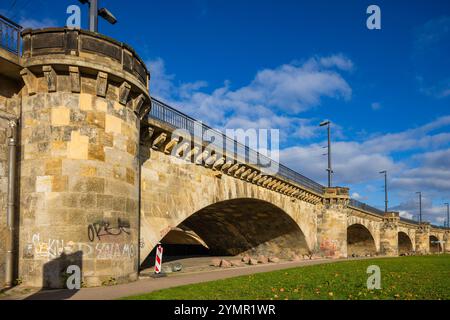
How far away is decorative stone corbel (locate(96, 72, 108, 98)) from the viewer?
440 inches

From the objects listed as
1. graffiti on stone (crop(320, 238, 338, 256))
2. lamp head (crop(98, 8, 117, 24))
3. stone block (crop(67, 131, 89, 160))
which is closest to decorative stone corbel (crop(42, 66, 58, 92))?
stone block (crop(67, 131, 89, 160))

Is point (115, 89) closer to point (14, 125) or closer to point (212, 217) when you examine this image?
point (14, 125)

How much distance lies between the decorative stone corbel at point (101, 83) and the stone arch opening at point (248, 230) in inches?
598

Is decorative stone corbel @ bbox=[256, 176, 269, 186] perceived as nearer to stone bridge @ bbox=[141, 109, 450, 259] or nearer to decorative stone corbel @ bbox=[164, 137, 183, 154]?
stone bridge @ bbox=[141, 109, 450, 259]

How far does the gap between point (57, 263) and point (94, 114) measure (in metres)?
4.04

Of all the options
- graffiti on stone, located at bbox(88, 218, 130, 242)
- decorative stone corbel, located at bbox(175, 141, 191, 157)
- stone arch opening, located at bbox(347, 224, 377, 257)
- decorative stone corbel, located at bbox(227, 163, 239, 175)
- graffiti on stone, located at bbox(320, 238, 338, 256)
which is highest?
decorative stone corbel, located at bbox(175, 141, 191, 157)

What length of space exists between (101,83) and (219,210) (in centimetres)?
1766

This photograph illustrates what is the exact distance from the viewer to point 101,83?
11.2m

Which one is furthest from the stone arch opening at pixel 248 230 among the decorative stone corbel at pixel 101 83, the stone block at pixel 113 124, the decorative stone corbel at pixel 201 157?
the decorative stone corbel at pixel 101 83

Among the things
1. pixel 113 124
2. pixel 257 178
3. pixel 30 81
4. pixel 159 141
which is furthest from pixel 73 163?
pixel 257 178

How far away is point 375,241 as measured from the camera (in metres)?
52.1

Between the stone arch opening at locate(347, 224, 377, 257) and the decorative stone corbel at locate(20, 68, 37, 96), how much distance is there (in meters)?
44.9

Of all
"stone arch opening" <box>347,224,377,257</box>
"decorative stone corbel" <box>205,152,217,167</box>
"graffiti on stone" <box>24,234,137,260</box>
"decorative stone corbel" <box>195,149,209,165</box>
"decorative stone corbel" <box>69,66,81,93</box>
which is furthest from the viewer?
"stone arch opening" <box>347,224,377,257</box>
